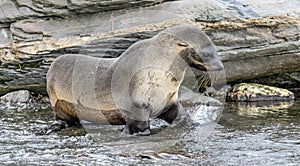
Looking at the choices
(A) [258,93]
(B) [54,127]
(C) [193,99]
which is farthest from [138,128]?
(A) [258,93]

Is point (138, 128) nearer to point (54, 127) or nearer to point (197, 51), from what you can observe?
point (197, 51)

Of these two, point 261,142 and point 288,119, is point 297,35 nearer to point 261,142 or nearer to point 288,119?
point 288,119

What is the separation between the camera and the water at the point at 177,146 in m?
3.73

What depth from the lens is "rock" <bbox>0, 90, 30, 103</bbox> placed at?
767cm

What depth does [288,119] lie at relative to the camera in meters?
5.40

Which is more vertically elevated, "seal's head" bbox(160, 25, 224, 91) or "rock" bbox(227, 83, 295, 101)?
"seal's head" bbox(160, 25, 224, 91)

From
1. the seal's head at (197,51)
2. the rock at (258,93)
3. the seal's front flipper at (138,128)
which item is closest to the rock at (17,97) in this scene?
the rock at (258,93)

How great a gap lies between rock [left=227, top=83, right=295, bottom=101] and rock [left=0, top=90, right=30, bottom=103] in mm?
2699

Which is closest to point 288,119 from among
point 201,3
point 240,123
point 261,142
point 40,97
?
point 240,123

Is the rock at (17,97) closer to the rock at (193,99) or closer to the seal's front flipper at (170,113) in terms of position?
the rock at (193,99)

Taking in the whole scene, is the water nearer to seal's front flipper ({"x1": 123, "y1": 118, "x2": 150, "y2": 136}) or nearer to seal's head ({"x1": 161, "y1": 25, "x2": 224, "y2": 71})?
seal's front flipper ({"x1": 123, "y1": 118, "x2": 150, "y2": 136})

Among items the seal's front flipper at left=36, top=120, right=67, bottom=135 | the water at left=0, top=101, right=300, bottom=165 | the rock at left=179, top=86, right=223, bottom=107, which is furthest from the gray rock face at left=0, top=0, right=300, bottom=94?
the seal's front flipper at left=36, top=120, right=67, bottom=135

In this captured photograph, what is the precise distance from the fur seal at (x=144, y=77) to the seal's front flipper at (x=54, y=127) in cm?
41

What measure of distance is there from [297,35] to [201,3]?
1.29 m
